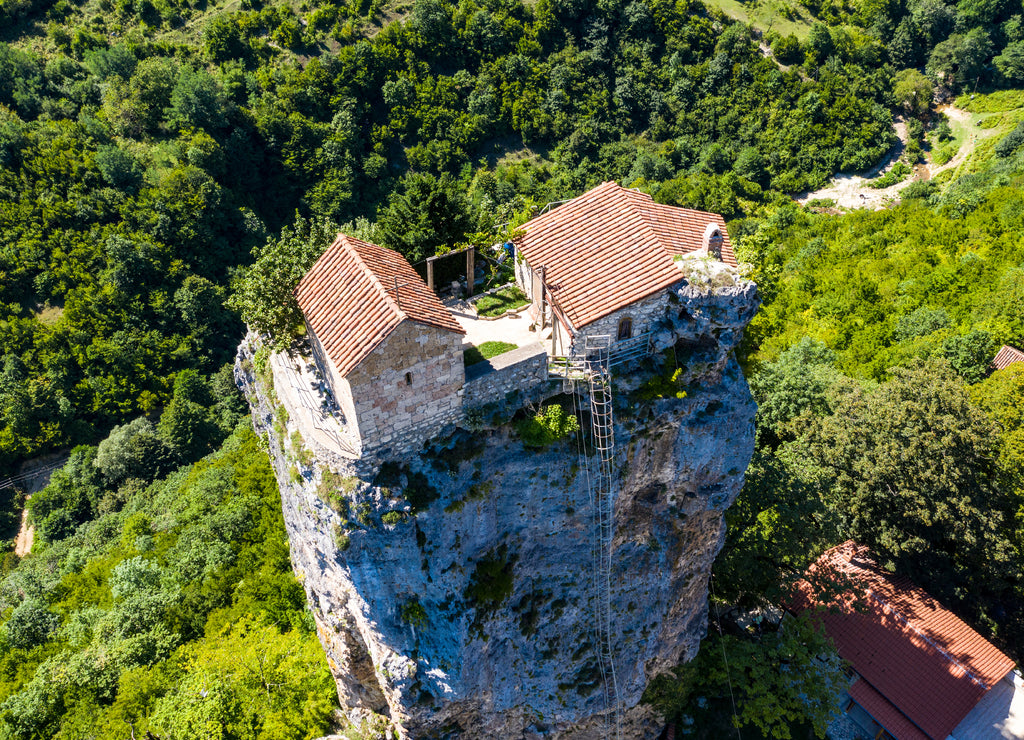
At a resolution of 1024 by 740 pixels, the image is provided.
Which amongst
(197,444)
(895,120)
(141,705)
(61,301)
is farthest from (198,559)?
(895,120)

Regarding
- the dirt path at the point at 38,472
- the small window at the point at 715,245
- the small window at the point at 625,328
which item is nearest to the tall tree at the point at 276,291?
the small window at the point at 625,328

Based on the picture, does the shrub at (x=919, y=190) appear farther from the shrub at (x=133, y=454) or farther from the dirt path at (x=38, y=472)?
the dirt path at (x=38, y=472)

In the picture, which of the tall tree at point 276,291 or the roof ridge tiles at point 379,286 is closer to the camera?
the roof ridge tiles at point 379,286

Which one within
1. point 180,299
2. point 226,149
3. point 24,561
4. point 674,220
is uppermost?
point 674,220

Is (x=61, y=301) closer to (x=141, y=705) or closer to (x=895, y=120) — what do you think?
(x=141, y=705)

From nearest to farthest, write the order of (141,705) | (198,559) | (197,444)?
1. (141,705)
2. (198,559)
3. (197,444)

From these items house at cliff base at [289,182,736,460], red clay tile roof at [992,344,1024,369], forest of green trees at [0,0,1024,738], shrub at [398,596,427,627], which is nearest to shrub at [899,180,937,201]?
forest of green trees at [0,0,1024,738]

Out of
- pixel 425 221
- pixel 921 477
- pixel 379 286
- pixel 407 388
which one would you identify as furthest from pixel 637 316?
pixel 921 477
